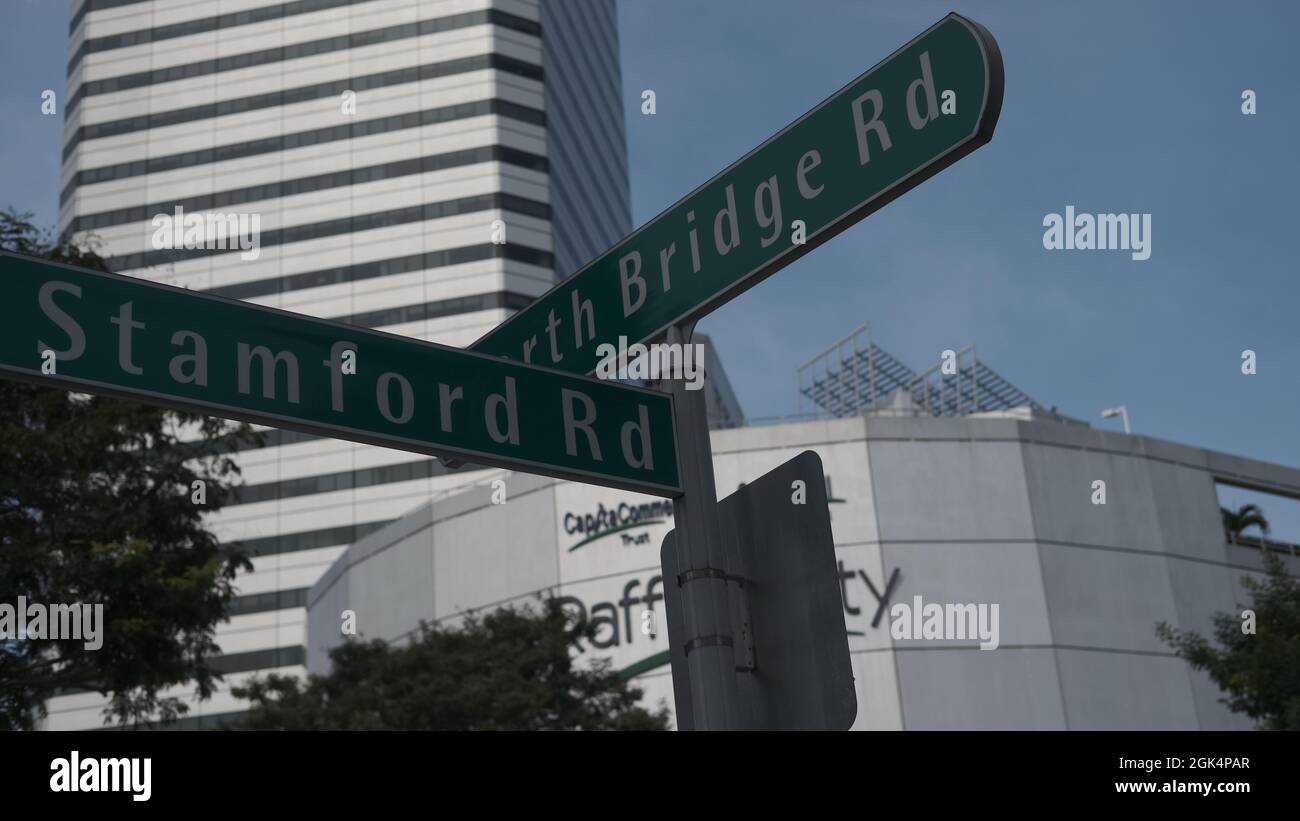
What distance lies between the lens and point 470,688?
26594mm

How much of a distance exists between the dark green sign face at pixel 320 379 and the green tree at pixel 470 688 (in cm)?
2225

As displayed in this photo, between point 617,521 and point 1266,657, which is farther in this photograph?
point 617,521

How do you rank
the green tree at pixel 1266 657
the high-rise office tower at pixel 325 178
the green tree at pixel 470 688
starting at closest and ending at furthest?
the green tree at pixel 1266 657 → the green tree at pixel 470 688 → the high-rise office tower at pixel 325 178

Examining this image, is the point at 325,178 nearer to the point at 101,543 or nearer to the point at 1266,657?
the point at 101,543

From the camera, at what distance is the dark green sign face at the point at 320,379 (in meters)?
3.97

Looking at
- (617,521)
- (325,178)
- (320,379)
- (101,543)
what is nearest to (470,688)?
(617,521)

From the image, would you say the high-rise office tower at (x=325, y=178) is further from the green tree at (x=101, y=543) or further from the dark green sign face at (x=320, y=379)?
the dark green sign face at (x=320, y=379)

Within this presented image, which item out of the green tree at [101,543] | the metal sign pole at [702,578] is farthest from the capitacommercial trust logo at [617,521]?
the metal sign pole at [702,578]

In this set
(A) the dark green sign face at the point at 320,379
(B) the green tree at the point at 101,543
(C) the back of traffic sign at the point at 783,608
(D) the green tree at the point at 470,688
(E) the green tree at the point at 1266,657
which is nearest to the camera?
(A) the dark green sign face at the point at 320,379

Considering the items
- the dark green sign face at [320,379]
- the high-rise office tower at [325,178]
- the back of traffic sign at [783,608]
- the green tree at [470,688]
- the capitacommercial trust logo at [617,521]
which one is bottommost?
the back of traffic sign at [783,608]

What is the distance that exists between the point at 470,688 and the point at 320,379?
75.7 ft

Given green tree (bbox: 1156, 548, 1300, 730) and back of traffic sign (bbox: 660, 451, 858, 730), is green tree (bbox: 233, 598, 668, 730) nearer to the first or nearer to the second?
green tree (bbox: 1156, 548, 1300, 730)
